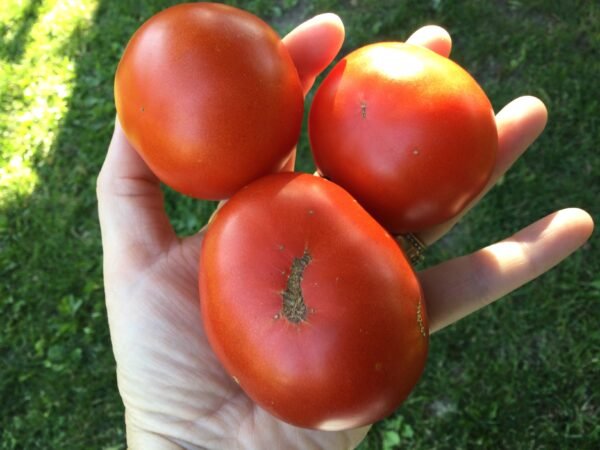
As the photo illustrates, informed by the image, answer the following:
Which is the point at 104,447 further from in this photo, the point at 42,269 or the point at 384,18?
the point at 384,18

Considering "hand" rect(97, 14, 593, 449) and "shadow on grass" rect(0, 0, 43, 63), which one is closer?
"hand" rect(97, 14, 593, 449)

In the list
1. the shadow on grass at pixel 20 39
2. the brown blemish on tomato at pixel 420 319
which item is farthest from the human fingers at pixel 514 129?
the shadow on grass at pixel 20 39

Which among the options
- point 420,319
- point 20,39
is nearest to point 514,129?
point 420,319

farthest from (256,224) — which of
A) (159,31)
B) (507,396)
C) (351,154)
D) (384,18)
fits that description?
(384,18)

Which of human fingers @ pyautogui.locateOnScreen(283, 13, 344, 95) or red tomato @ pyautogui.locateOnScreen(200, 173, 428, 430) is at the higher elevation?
human fingers @ pyautogui.locateOnScreen(283, 13, 344, 95)

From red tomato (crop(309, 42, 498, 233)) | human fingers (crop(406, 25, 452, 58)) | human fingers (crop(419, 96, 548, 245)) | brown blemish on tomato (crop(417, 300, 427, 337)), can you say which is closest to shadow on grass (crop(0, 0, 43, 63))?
human fingers (crop(406, 25, 452, 58))

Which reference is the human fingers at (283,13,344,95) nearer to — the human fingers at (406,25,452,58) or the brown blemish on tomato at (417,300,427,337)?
the human fingers at (406,25,452,58)

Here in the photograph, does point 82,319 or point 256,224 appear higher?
point 256,224
